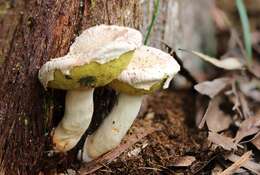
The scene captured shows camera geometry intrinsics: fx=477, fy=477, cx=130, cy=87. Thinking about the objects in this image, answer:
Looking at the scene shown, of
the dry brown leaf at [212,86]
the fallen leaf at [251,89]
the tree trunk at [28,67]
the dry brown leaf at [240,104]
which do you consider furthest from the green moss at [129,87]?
the fallen leaf at [251,89]

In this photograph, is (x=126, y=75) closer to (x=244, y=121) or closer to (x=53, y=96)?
(x=53, y=96)

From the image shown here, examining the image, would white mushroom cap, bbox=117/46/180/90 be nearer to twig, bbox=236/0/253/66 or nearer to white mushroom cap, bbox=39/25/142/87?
white mushroom cap, bbox=39/25/142/87

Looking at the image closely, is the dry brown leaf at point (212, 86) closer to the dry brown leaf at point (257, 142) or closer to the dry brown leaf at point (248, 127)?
the dry brown leaf at point (248, 127)

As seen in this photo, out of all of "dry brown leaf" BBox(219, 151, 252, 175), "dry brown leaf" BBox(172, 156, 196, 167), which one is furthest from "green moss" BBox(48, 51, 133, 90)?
"dry brown leaf" BBox(219, 151, 252, 175)

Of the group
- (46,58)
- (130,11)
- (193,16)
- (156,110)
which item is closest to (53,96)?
(46,58)

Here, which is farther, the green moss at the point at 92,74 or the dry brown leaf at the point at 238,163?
the dry brown leaf at the point at 238,163

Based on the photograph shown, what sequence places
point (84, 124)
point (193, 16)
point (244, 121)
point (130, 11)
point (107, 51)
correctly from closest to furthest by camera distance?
point (107, 51) → point (84, 124) → point (130, 11) → point (244, 121) → point (193, 16)
